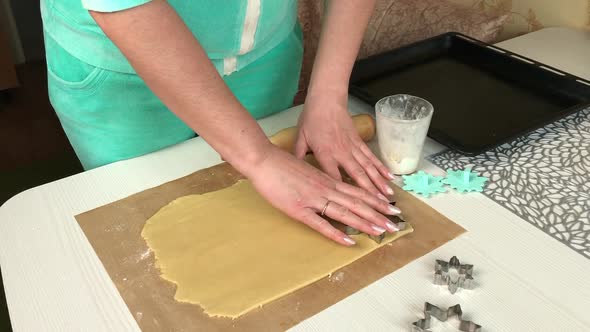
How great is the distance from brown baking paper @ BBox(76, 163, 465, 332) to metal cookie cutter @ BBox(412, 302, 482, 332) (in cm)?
8

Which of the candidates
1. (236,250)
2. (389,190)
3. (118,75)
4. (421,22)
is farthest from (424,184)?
(421,22)

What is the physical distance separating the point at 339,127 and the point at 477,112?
0.91 feet

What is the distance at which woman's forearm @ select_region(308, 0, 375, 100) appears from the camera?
3.07 feet

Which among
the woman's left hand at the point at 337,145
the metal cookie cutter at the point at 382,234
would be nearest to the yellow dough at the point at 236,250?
the metal cookie cutter at the point at 382,234

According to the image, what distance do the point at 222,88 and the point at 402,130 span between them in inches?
10.6

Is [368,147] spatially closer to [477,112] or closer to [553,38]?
[477,112]

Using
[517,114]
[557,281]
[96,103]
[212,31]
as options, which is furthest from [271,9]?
[557,281]

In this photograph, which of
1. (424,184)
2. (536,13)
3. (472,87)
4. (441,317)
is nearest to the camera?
(441,317)

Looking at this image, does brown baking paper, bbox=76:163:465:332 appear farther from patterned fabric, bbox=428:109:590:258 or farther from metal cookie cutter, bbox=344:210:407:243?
patterned fabric, bbox=428:109:590:258

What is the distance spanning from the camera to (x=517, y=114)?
998mm

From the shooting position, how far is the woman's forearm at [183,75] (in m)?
0.67

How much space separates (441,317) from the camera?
0.61m

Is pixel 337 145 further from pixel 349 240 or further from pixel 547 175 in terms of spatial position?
pixel 547 175

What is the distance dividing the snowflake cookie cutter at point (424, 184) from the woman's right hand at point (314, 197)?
0.08 m
